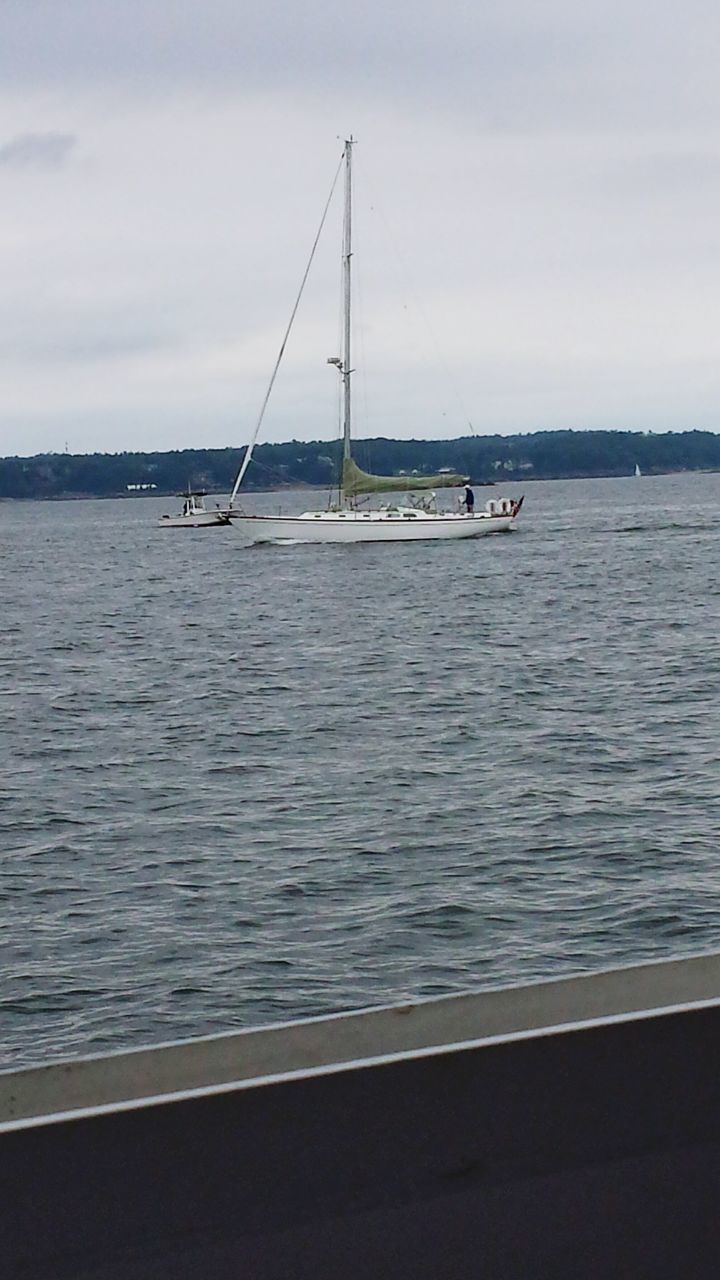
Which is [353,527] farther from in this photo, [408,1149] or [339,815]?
[408,1149]

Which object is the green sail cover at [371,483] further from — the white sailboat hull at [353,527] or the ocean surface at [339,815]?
the ocean surface at [339,815]

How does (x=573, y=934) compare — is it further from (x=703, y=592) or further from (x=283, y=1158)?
(x=703, y=592)

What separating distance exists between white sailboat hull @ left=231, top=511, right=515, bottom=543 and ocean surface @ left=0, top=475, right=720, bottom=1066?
2163 cm

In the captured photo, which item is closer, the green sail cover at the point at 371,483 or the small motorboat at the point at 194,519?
the green sail cover at the point at 371,483

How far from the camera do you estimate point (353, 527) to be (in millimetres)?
59031

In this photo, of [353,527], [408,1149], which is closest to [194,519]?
[353,527]

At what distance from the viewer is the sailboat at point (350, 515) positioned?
2213 inches

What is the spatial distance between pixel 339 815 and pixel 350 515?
44.0 m

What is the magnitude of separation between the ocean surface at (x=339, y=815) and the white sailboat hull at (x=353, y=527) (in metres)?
21.6

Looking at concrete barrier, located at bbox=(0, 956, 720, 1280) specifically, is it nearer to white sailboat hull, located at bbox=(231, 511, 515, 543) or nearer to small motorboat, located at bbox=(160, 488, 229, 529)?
Result: white sailboat hull, located at bbox=(231, 511, 515, 543)

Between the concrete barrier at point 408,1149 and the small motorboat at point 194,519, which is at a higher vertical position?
the concrete barrier at point 408,1149

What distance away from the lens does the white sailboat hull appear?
58844 mm

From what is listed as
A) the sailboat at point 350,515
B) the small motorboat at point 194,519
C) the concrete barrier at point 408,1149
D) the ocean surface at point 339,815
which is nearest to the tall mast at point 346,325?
the sailboat at point 350,515

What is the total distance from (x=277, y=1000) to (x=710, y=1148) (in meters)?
7.96
